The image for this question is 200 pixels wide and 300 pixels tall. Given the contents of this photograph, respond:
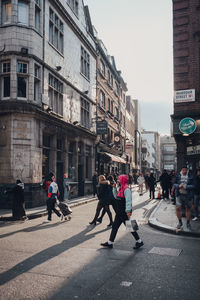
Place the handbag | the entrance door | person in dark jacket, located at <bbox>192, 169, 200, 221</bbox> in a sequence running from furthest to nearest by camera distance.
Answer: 1. the entrance door
2. person in dark jacket, located at <bbox>192, 169, 200, 221</bbox>
3. the handbag

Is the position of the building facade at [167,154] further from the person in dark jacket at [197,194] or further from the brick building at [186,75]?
the person in dark jacket at [197,194]

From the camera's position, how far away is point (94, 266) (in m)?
5.76

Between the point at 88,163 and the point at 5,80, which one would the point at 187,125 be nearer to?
the point at 5,80

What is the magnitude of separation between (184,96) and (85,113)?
11.3 metres

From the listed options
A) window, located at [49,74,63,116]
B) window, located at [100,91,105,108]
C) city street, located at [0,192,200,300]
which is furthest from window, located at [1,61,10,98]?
window, located at [100,91,105,108]

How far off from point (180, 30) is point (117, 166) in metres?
24.1

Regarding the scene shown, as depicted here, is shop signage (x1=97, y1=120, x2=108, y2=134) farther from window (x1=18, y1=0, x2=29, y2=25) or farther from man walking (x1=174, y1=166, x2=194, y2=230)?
man walking (x1=174, y1=166, x2=194, y2=230)

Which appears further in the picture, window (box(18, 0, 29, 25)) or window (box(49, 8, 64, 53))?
window (box(49, 8, 64, 53))

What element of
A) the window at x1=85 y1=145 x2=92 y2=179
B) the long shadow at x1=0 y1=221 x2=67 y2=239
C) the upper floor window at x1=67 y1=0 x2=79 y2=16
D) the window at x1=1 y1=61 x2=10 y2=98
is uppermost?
the upper floor window at x1=67 y1=0 x2=79 y2=16

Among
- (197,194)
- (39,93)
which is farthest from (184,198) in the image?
(39,93)

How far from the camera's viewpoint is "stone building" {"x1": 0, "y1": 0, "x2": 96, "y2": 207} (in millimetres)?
15484

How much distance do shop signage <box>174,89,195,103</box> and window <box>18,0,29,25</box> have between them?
343 inches

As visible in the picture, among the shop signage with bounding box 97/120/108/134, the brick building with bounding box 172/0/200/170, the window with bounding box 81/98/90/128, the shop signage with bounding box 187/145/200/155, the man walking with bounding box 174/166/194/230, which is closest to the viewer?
the man walking with bounding box 174/166/194/230

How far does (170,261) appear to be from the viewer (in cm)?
616
